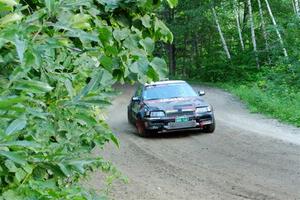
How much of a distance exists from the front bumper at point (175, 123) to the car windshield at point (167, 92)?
110cm

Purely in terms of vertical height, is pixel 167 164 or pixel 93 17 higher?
pixel 93 17

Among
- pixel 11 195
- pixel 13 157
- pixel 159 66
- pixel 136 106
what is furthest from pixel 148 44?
pixel 136 106

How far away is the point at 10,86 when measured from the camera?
1.86 meters

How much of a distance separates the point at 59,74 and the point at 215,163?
8.38 m

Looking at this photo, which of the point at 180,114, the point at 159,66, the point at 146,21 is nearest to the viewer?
the point at 159,66

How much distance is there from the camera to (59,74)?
94.7 inches

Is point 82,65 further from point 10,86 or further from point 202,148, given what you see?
point 202,148

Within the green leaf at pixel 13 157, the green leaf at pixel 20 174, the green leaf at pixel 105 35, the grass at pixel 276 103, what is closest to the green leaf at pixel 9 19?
the green leaf at pixel 13 157

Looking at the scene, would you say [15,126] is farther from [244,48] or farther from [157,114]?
[244,48]

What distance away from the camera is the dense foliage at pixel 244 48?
24250mm

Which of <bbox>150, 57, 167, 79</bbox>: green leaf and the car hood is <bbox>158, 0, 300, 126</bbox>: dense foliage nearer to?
the car hood

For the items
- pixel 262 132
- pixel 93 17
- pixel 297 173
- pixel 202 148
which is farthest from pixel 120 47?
pixel 262 132

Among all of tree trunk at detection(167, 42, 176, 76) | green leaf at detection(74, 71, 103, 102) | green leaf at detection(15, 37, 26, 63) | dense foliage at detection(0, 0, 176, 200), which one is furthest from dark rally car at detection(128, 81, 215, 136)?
tree trunk at detection(167, 42, 176, 76)

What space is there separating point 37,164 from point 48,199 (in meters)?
0.28
